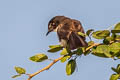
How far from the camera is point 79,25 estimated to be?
841 centimetres

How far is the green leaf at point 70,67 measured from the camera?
4.45m

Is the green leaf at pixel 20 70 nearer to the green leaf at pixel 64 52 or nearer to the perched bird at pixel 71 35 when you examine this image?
the green leaf at pixel 64 52

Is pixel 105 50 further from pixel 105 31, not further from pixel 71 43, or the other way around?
pixel 71 43

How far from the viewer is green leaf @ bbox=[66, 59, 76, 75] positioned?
4449 millimetres

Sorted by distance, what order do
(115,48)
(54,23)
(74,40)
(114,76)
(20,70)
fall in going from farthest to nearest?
1. (54,23)
2. (74,40)
3. (20,70)
4. (114,76)
5. (115,48)

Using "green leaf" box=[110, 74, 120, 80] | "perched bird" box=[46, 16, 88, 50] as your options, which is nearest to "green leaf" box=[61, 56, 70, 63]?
"green leaf" box=[110, 74, 120, 80]

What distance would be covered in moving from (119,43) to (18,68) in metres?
1.53

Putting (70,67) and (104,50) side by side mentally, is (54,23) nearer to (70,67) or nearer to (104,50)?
(70,67)

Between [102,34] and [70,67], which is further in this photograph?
[70,67]

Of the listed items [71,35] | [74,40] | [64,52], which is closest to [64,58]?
[64,52]

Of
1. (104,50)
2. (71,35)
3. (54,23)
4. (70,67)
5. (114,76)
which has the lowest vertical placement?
(114,76)

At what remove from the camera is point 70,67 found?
447 centimetres

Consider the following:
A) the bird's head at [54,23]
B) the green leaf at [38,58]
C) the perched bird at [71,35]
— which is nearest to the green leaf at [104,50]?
the green leaf at [38,58]

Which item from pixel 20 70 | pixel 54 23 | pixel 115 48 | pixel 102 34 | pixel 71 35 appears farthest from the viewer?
pixel 54 23
